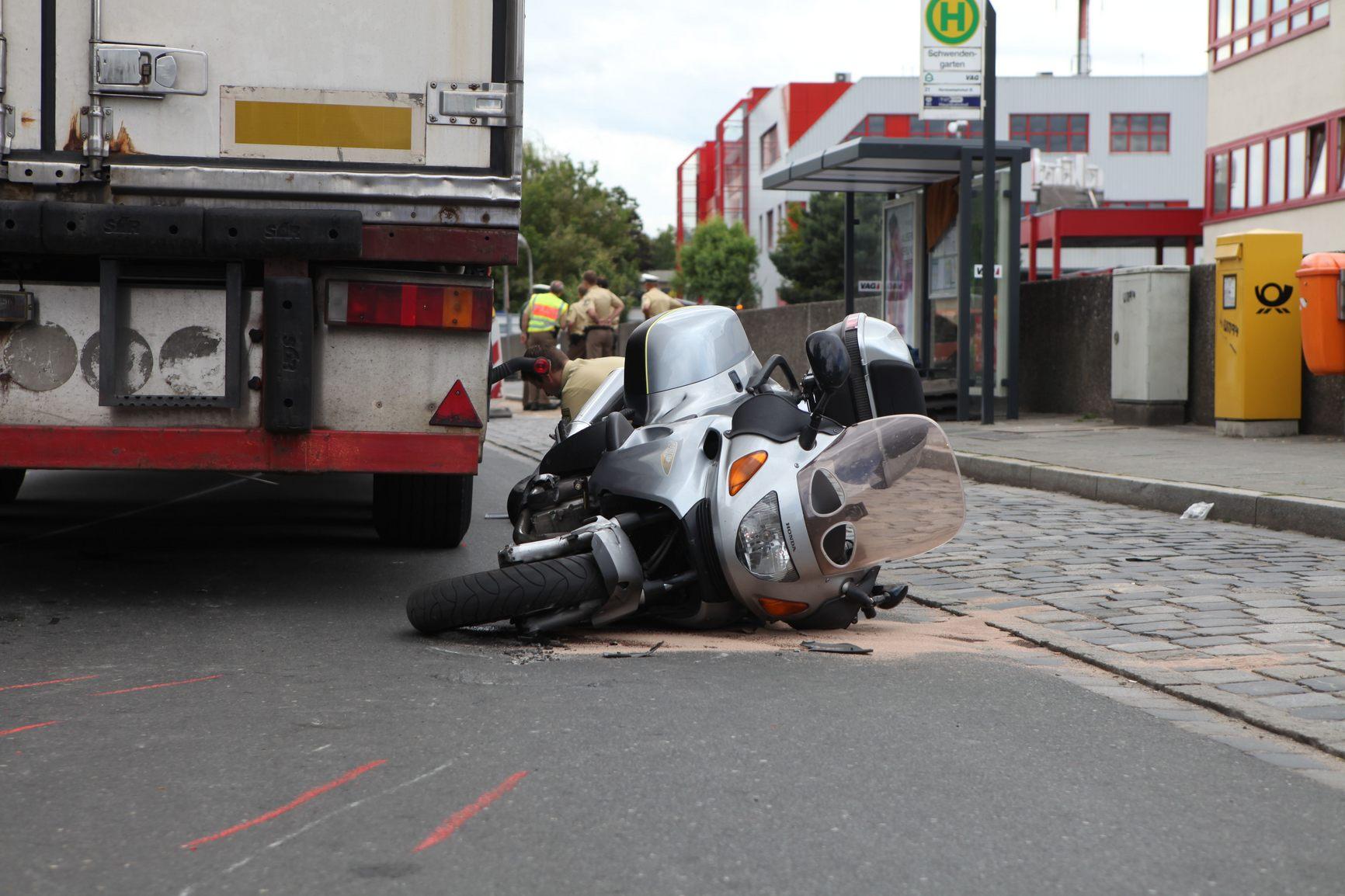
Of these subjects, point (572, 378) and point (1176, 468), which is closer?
point (572, 378)

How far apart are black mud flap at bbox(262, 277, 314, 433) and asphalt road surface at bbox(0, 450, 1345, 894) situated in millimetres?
756

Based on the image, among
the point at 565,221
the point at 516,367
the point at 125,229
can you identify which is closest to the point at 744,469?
the point at 516,367

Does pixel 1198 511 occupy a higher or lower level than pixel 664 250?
lower

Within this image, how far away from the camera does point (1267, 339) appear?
41.4 feet

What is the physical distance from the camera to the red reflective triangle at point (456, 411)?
19.6 ft

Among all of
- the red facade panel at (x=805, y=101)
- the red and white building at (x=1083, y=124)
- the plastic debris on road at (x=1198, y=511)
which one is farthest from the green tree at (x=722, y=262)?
the plastic debris on road at (x=1198, y=511)

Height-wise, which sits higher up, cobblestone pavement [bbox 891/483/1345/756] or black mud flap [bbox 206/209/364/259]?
black mud flap [bbox 206/209/364/259]

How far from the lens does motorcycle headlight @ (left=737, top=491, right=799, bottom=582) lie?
5223 millimetres

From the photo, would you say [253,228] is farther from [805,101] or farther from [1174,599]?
[805,101]

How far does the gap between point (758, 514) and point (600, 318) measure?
16.0m

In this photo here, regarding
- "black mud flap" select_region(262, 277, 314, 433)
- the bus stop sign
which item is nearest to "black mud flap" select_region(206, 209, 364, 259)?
"black mud flap" select_region(262, 277, 314, 433)

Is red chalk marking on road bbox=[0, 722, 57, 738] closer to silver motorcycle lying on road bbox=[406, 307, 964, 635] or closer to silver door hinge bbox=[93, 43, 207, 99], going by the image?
silver motorcycle lying on road bbox=[406, 307, 964, 635]

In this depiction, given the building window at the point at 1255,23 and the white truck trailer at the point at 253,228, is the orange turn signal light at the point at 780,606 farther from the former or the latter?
the building window at the point at 1255,23

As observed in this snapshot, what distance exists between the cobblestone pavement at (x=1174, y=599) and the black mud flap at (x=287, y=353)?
105 inches
